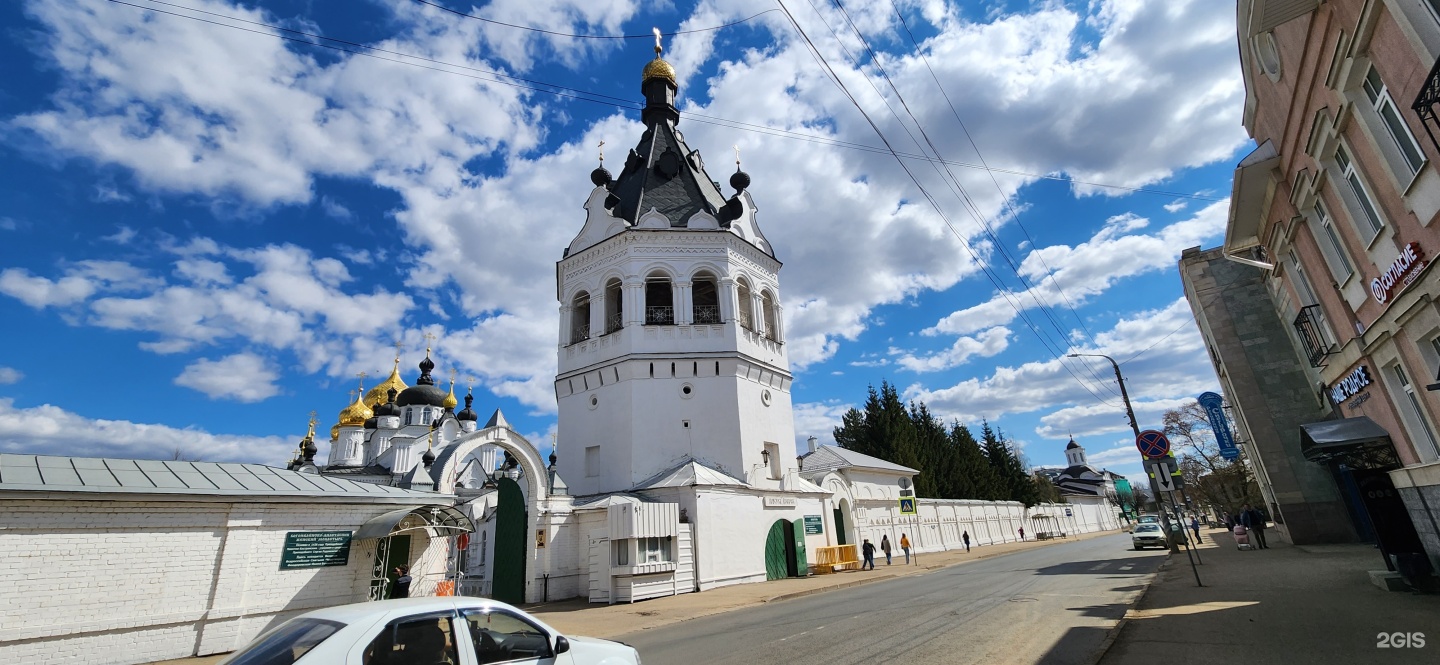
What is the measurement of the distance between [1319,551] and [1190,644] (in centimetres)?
1435

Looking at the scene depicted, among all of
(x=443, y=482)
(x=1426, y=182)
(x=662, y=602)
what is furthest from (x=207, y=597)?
(x=1426, y=182)

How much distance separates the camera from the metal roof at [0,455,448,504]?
8805 mm

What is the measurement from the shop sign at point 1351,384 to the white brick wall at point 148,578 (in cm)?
1702

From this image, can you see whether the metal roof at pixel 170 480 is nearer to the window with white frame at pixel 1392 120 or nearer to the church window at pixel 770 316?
the window with white frame at pixel 1392 120

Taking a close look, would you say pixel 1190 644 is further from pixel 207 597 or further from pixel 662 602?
pixel 207 597

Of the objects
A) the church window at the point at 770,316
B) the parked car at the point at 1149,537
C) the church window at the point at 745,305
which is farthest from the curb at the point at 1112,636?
the parked car at the point at 1149,537

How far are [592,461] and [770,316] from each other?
9.38 metres

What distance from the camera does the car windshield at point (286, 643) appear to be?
145 inches

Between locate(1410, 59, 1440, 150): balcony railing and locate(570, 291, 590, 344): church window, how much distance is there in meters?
22.2

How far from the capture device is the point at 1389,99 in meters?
6.44

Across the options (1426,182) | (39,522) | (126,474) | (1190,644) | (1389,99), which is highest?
(1389,99)

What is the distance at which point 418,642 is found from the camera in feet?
13.4

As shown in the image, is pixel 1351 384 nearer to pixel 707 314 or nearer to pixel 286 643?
pixel 286 643

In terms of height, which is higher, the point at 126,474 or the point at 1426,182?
the point at 1426,182
